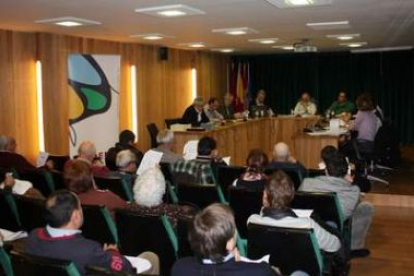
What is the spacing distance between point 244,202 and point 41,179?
209cm

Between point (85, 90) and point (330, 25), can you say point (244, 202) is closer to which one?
point (330, 25)

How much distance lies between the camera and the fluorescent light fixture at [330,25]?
656cm

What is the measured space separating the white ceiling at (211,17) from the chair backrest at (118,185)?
5.63 feet

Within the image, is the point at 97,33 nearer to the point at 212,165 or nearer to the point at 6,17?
the point at 6,17

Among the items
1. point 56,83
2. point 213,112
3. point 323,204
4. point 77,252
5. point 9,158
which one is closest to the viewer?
point 77,252

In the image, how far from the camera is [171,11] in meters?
5.14

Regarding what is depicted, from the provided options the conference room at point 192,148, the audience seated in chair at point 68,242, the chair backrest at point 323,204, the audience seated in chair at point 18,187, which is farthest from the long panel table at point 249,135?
the audience seated in chair at point 68,242

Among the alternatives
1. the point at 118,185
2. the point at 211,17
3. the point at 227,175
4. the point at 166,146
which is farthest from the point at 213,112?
the point at 118,185

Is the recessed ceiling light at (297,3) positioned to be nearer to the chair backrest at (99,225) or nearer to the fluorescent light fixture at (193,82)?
the chair backrest at (99,225)

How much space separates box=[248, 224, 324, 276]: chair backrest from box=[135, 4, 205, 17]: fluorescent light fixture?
9.49 feet

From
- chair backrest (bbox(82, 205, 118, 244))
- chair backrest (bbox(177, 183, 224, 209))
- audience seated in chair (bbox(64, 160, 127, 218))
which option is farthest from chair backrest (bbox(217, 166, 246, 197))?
chair backrest (bbox(82, 205, 118, 244))

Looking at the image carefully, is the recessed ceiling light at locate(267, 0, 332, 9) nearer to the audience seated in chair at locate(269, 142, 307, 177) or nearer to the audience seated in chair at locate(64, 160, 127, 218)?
the audience seated in chair at locate(269, 142, 307, 177)

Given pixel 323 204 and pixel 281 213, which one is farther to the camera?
pixel 323 204

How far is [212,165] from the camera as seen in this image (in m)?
4.84
